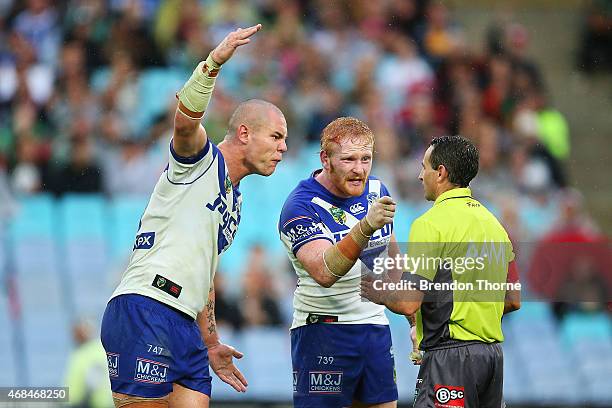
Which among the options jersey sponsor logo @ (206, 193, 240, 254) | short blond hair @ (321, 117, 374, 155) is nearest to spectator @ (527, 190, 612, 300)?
short blond hair @ (321, 117, 374, 155)

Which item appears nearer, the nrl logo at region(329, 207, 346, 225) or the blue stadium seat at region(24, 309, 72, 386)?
the nrl logo at region(329, 207, 346, 225)

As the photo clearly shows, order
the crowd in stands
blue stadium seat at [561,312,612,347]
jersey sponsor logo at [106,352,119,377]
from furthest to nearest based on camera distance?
the crowd in stands → blue stadium seat at [561,312,612,347] → jersey sponsor logo at [106,352,119,377]

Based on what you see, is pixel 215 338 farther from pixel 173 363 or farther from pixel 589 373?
pixel 589 373

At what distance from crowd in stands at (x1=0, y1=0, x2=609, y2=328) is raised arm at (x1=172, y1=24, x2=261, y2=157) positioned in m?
6.10

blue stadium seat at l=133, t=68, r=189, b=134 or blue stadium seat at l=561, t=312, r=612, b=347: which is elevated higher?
blue stadium seat at l=133, t=68, r=189, b=134

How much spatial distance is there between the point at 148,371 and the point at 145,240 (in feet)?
2.49

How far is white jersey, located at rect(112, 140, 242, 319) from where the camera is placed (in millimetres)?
6191

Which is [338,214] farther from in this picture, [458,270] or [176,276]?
[176,276]

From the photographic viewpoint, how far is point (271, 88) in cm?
1374

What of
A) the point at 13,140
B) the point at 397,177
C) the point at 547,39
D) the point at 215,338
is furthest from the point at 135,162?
the point at 547,39

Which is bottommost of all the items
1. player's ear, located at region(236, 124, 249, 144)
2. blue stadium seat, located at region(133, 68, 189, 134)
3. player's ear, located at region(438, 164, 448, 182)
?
player's ear, located at region(438, 164, 448, 182)

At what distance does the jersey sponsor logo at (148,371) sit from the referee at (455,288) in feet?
4.46

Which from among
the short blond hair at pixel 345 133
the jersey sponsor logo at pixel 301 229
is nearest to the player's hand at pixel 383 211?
the jersey sponsor logo at pixel 301 229

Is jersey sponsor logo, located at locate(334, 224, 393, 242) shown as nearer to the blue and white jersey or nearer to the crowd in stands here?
the blue and white jersey
